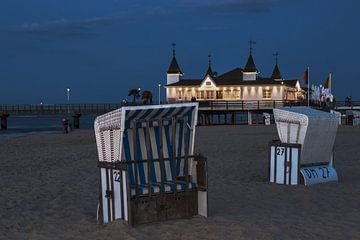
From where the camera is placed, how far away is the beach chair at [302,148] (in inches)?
415

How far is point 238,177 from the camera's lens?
40.3 ft

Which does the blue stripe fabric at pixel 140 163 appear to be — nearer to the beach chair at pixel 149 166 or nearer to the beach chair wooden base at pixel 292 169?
the beach chair at pixel 149 166

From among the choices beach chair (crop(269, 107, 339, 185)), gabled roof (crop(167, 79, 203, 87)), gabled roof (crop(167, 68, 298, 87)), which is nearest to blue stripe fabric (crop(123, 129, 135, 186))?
beach chair (crop(269, 107, 339, 185))

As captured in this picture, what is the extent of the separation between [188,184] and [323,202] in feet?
9.34

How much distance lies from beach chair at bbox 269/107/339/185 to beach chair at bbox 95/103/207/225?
3.72m

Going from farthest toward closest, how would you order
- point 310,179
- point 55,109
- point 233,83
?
point 55,109, point 233,83, point 310,179

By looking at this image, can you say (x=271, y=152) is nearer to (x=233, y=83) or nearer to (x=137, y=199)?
(x=137, y=199)

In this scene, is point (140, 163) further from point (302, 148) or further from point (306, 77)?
point (306, 77)

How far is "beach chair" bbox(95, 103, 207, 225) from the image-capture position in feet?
22.6

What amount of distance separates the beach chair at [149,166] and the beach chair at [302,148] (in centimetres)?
372

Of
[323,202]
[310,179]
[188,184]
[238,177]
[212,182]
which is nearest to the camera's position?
[188,184]

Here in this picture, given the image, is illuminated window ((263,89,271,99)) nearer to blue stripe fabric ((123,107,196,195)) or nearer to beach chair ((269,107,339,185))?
beach chair ((269,107,339,185))

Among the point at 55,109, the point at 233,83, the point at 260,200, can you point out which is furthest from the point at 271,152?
the point at 55,109

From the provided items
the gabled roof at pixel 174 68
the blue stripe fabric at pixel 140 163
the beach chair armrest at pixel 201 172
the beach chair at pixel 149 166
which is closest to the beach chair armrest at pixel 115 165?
the beach chair at pixel 149 166
